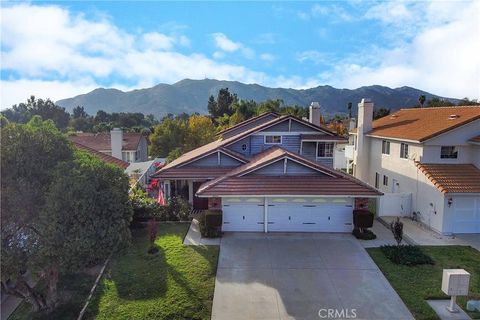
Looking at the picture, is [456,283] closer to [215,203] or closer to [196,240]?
[196,240]

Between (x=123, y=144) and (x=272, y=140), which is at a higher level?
(x=272, y=140)

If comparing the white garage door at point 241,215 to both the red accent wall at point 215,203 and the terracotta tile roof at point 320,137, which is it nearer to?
the red accent wall at point 215,203

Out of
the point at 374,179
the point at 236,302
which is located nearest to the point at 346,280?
the point at 236,302

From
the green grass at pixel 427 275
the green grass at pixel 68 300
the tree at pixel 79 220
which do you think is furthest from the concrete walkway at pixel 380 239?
the green grass at pixel 68 300

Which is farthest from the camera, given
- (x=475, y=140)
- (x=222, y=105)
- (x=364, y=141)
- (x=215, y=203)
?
(x=222, y=105)

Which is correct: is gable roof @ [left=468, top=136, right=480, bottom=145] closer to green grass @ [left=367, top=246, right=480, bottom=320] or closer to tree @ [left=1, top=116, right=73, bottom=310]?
green grass @ [left=367, top=246, right=480, bottom=320]

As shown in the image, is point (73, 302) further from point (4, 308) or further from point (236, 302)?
point (236, 302)

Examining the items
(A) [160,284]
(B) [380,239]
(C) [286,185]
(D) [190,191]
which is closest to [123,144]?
(D) [190,191]

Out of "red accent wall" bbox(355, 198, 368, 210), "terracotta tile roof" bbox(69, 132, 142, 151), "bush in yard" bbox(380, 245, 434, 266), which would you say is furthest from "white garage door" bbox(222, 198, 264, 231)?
"terracotta tile roof" bbox(69, 132, 142, 151)
